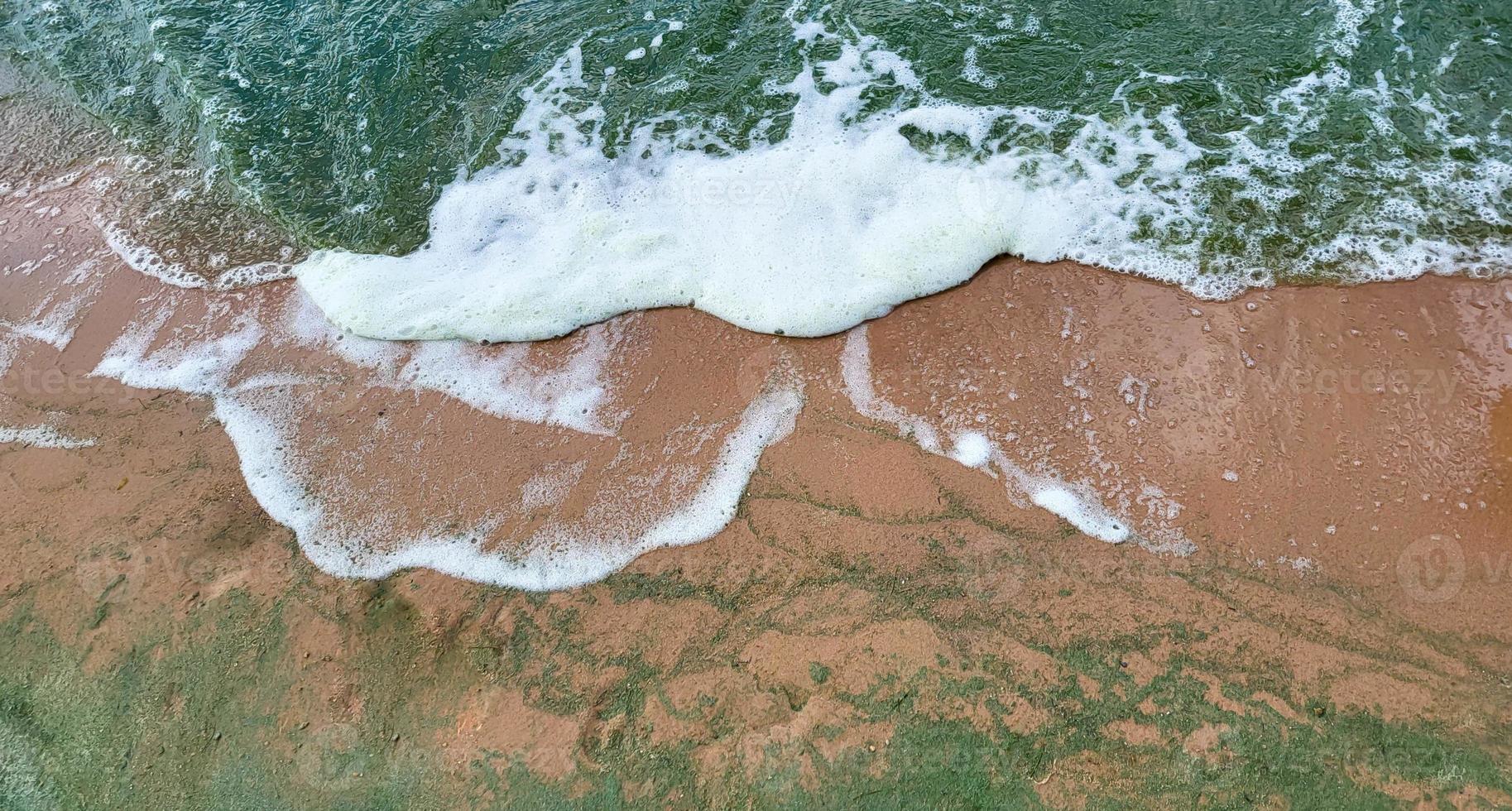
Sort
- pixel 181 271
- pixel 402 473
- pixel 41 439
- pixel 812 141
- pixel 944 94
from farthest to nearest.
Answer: pixel 944 94, pixel 812 141, pixel 181 271, pixel 41 439, pixel 402 473

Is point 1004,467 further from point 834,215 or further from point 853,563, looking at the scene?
point 834,215

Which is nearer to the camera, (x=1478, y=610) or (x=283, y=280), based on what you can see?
(x=1478, y=610)

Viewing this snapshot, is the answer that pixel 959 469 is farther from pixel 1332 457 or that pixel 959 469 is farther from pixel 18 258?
pixel 18 258

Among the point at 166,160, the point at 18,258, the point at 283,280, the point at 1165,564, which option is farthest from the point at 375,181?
the point at 1165,564

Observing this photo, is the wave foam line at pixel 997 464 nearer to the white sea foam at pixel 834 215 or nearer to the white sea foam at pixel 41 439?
the white sea foam at pixel 834 215

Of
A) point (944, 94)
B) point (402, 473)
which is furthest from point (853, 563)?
point (944, 94)

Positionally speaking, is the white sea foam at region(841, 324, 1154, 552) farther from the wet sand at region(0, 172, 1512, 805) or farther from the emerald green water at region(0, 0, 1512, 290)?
the emerald green water at region(0, 0, 1512, 290)

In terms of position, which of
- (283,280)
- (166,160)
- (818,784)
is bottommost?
(818,784)
